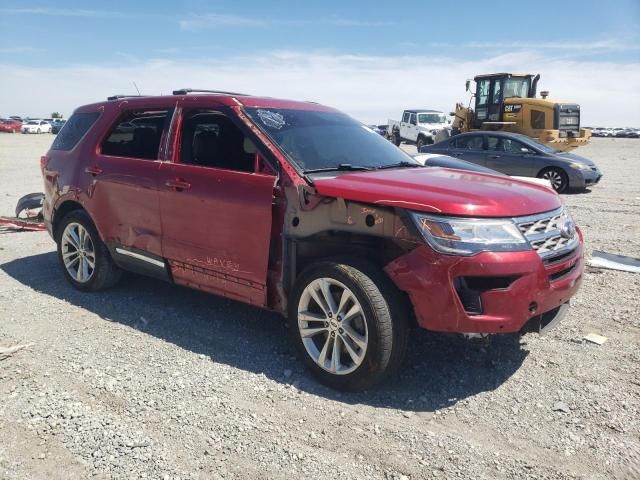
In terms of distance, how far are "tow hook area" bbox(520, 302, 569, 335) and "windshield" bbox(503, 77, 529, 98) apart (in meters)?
18.0

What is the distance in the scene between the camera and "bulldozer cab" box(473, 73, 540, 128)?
19797 millimetres

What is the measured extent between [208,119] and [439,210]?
215 cm

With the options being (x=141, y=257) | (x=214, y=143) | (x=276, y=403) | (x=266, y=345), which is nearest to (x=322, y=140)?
(x=214, y=143)

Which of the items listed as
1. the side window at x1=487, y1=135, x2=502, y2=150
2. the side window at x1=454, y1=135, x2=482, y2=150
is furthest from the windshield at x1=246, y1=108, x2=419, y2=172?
the side window at x1=454, y1=135, x2=482, y2=150

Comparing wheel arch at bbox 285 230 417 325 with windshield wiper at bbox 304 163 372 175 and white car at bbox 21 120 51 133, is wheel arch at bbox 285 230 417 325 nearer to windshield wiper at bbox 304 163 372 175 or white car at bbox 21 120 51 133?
windshield wiper at bbox 304 163 372 175

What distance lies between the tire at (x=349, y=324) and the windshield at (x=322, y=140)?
0.85 meters

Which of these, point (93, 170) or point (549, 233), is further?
point (93, 170)

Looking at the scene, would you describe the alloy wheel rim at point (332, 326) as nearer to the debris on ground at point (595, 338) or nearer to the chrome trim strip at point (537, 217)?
the chrome trim strip at point (537, 217)

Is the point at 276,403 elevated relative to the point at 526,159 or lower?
lower

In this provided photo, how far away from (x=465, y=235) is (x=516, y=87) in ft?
62.3

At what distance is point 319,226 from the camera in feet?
11.3

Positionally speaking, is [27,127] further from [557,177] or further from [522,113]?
[557,177]

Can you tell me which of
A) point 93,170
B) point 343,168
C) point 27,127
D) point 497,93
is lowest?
point 93,170

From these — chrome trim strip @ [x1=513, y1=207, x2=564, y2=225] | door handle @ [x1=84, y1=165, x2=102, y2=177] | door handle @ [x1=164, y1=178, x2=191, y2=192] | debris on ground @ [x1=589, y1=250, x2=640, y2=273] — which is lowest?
debris on ground @ [x1=589, y1=250, x2=640, y2=273]
